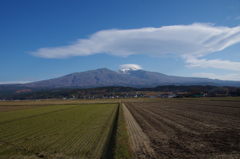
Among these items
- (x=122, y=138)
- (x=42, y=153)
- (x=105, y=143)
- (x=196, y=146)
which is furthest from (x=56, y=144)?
(x=196, y=146)

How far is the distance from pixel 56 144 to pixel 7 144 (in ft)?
12.0

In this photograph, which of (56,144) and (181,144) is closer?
Answer: (181,144)

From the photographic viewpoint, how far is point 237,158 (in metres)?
8.34

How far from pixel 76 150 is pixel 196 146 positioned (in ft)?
22.7

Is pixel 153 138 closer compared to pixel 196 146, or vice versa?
pixel 196 146

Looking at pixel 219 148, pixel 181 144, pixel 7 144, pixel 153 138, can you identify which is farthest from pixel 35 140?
pixel 219 148

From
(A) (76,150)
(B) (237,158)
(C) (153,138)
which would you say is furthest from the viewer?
(C) (153,138)

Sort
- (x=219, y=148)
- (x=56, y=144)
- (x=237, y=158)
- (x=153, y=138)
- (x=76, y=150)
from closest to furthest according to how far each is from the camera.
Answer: (x=237, y=158)
(x=219, y=148)
(x=76, y=150)
(x=56, y=144)
(x=153, y=138)

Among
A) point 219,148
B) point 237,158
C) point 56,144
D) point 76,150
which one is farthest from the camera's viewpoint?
point 56,144

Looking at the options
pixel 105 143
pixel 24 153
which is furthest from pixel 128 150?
pixel 24 153

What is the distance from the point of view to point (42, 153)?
405 inches

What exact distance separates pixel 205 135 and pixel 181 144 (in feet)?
10.2

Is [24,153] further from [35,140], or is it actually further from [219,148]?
[219,148]

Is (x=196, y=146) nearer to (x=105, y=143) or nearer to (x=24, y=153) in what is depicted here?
(x=105, y=143)
